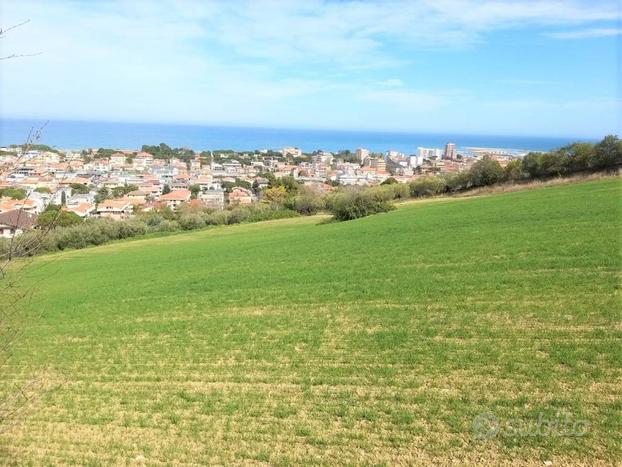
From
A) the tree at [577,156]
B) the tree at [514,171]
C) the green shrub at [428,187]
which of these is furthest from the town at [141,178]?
the tree at [577,156]

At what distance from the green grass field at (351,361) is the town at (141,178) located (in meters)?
1.47

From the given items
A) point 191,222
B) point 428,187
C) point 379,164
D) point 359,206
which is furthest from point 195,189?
point 379,164

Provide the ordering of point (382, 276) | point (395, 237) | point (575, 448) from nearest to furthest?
point (575, 448) < point (382, 276) < point (395, 237)

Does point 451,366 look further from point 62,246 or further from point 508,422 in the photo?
point 62,246

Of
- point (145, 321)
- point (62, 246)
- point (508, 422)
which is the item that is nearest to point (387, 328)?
point (508, 422)

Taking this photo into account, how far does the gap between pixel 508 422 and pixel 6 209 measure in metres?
7.07

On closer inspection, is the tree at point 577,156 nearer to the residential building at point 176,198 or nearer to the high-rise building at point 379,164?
the residential building at point 176,198

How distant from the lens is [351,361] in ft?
30.5

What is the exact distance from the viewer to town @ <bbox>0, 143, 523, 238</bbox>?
14.2 ft

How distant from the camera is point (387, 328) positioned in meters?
10.6

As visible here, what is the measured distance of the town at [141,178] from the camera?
434 cm

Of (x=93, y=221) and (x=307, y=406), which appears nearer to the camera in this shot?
(x=307, y=406)
